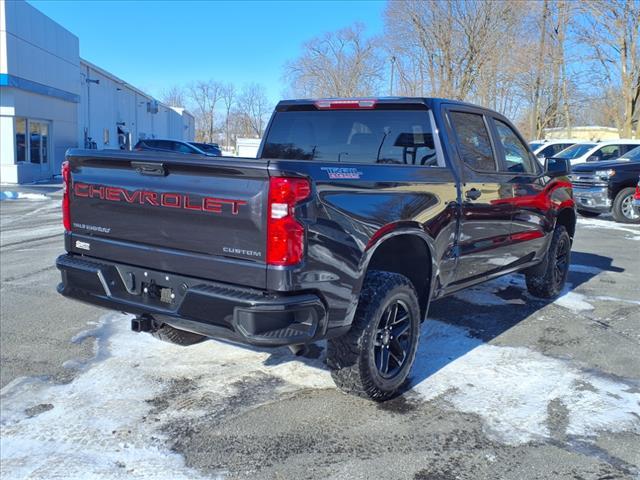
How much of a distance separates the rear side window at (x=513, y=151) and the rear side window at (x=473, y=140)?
308 mm

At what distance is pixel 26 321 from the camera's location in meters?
5.70

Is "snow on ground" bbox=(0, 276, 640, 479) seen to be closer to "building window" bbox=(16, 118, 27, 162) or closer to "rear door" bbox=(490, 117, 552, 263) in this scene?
"rear door" bbox=(490, 117, 552, 263)

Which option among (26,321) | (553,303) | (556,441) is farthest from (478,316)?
(26,321)

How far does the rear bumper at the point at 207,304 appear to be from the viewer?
10.5ft

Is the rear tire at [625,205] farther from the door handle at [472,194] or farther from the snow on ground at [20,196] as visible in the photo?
the snow on ground at [20,196]

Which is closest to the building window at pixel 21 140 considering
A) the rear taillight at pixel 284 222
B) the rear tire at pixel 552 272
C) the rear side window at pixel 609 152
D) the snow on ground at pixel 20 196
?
the snow on ground at pixel 20 196

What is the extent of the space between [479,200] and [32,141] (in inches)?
942

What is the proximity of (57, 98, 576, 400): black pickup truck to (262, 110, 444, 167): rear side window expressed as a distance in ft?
0.04

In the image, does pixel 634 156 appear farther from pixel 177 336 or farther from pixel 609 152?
pixel 177 336

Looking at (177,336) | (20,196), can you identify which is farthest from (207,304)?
(20,196)

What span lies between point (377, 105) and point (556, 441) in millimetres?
2739

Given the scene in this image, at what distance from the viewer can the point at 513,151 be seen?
225 inches

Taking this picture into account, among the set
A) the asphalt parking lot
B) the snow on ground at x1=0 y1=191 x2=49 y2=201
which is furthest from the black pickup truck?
Result: the snow on ground at x1=0 y1=191 x2=49 y2=201

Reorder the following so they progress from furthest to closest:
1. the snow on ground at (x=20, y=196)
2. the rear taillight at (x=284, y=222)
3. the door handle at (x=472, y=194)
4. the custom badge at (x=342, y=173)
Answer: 1. the snow on ground at (x=20, y=196)
2. the door handle at (x=472, y=194)
3. the custom badge at (x=342, y=173)
4. the rear taillight at (x=284, y=222)
